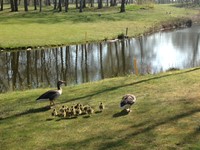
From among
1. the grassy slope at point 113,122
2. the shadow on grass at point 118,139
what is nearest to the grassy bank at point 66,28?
the grassy slope at point 113,122

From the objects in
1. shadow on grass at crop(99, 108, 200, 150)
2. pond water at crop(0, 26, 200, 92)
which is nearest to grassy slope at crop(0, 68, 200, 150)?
shadow on grass at crop(99, 108, 200, 150)

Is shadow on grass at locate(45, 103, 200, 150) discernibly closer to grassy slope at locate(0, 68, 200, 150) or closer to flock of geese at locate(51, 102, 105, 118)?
grassy slope at locate(0, 68, 200, 150)

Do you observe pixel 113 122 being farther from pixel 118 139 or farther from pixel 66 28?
pixel 66 28

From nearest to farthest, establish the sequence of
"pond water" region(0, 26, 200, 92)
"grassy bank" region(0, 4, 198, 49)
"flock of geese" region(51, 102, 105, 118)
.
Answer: "flock of geese" region(51, 102, 105, 118)
"pond water" region(0, 26, 200, 92)
"grassy bank" region(0, 4, 198, 49)

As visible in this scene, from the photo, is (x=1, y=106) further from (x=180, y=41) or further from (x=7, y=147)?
(x=180, y=41)

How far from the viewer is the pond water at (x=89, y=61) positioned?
27688 mm

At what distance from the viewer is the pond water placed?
27688 mm

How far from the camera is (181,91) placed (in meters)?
16.8

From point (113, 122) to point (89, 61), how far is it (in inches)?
891

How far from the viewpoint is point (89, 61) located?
35.3 m

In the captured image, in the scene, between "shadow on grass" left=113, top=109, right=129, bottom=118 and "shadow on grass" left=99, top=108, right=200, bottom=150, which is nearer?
"shadow on grass" left=99, top=108, right=200, bottom=150

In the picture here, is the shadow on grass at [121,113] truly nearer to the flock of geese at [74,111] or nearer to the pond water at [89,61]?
the flock of geese at [74,111]

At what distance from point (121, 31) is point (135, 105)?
4326cm

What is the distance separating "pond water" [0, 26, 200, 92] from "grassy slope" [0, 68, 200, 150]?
8.03 m
